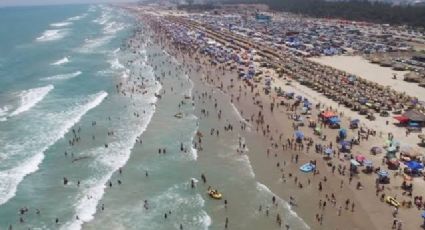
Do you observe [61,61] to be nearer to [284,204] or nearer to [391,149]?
[391,149]

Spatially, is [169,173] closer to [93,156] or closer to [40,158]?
[93,156]

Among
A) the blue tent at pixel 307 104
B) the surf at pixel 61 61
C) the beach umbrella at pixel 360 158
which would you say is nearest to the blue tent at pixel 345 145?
the beach umbrella at pixel 360 158

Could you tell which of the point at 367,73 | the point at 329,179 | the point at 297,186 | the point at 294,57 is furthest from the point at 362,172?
the point at 294,57

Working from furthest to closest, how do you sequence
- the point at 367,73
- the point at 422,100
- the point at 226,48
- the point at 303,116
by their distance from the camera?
the point at 226,48, the point at 367,73, the point at 422,100, the point at 303,116

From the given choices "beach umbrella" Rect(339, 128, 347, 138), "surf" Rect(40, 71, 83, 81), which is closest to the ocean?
"surf" Rect(40, 71, 83, 81)

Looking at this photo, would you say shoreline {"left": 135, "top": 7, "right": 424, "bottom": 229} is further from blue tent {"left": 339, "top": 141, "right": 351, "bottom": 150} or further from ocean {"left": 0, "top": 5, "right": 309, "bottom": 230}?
blue tent {"left": 339, "top": 141, "right": 351, "bottom": 150}

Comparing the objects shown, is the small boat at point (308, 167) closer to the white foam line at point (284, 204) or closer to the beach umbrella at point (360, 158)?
the beach umbrella at point (360, 158)
